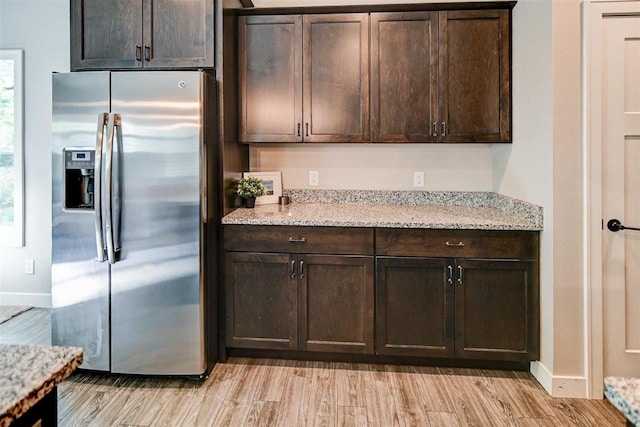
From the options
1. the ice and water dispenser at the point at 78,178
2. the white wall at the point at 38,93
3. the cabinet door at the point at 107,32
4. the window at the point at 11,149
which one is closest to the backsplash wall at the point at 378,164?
the cabinet door at the point at 107,32

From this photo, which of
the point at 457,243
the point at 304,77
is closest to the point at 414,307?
the point at 457,243

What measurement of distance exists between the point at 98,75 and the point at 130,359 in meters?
1.57

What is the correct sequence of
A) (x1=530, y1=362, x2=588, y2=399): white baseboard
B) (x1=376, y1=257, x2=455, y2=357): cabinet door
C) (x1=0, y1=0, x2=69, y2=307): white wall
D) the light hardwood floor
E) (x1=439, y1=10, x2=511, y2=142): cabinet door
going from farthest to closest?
(x1=0, y1=0, x2=69, y2=307): white wall
(x1=439, y1=10, x2=511, y2=142): cabinet door
(x1=376, y1=257, x2=455, y2=357): cabinet door
(x1=530, y1=362, x2=588, y2=399): white baseboard
the light hardwood floor

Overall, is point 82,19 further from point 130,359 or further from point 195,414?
point 195,414

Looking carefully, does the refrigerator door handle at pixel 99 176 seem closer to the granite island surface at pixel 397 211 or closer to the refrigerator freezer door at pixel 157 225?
the refrigerator freezer door at pixel 157 225

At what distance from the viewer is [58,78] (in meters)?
2.24

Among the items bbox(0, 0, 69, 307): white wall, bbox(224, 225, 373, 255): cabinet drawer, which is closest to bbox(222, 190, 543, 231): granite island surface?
bbox(224, 225, 373, 255): cabinet drawer

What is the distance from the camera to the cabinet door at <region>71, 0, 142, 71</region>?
2396 millimetres

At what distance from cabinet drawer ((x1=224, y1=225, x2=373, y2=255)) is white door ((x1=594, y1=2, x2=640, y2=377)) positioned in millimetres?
1247

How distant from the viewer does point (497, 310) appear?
2.30 m

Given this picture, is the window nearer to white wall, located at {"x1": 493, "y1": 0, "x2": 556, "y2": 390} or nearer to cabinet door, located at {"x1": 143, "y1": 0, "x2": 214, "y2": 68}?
cabinet door, located at {"x1": 143, "y1": 0, "x2": 214, "y2": 68}

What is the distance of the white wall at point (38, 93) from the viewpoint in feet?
11.1

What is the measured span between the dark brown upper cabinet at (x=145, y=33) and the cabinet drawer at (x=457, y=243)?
4.87 ft

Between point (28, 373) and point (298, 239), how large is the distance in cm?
179
